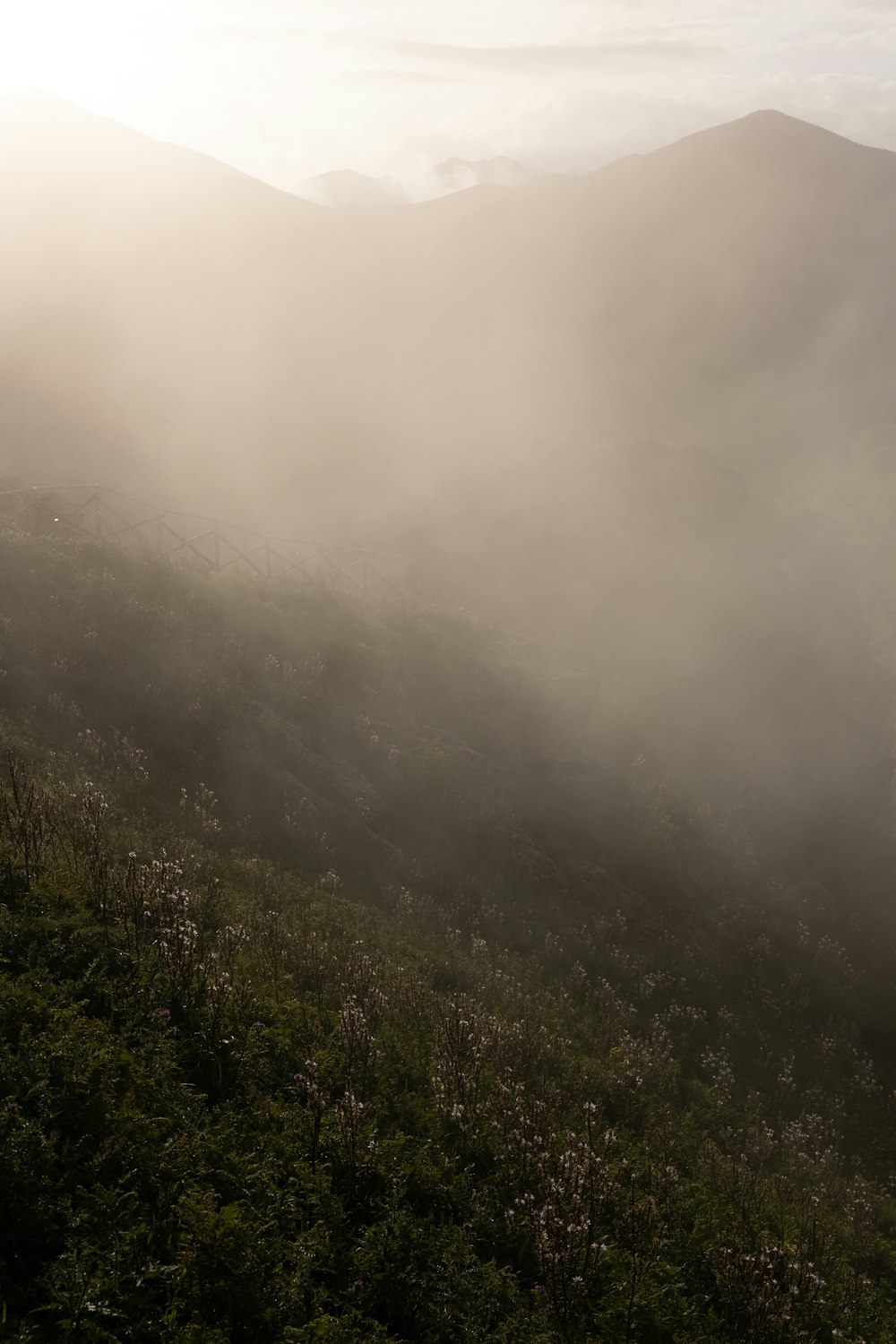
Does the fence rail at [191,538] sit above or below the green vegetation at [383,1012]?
above

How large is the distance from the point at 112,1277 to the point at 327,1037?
3108 mm

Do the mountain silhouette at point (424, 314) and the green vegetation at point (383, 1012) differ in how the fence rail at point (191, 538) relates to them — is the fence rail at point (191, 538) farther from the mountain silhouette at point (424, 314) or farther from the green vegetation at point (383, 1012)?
the mountain silhouette at point (424, 314)

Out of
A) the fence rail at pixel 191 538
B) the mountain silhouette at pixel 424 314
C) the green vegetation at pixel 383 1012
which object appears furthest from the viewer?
the mountain silhouette at pixel 424 314

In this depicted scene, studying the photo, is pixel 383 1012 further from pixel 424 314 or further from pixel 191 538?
pixel 424 314

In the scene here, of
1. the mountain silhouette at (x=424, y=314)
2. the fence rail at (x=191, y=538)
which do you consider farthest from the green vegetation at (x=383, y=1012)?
the mountain silhouette at (x=424, y=314)

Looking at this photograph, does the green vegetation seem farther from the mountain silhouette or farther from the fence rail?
the mountain silhouette

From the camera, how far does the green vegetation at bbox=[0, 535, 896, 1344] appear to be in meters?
4.30

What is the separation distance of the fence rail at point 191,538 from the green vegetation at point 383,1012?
3.15m

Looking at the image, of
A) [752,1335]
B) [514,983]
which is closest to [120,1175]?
[752,1335]

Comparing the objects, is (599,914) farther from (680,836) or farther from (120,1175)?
(120,1175)

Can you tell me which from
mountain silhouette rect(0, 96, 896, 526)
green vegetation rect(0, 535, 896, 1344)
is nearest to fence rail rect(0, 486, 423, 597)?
green vegetation rect(0, 535, 896, 1344)

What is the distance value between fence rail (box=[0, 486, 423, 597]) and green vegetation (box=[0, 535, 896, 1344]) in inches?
124

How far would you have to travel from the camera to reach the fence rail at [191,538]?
21.1 m

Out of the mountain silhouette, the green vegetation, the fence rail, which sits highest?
the mountain silhouette
